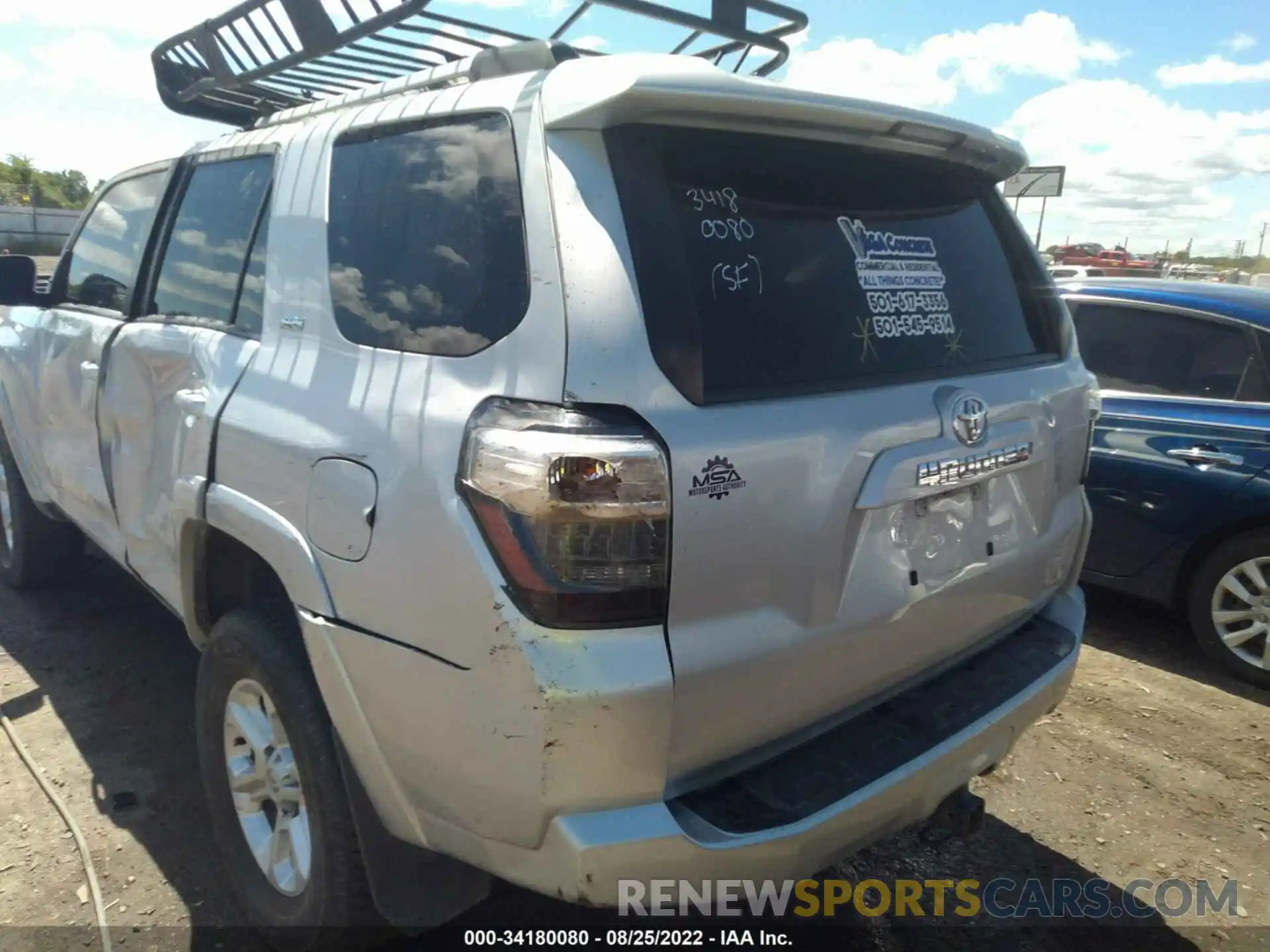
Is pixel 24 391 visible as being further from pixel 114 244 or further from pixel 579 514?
pixel 579 514

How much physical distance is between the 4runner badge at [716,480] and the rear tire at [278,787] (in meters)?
1.01

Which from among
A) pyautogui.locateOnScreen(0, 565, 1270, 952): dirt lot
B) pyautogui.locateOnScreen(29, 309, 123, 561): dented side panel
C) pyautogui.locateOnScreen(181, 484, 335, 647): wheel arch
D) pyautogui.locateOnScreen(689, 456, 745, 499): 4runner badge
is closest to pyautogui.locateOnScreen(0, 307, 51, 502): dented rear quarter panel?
pyautogui.locateOnScreen(29, 309, 123, 561): dented side panel

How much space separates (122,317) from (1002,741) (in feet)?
9.97

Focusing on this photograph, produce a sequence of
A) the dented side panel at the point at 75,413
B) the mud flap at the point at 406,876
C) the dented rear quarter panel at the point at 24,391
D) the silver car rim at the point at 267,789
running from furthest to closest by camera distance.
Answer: the dented rear quarter panel at the point at 24,391, the dented side panel at the point at 75,413, the silver car rim at the point at 267,789, the mud flap at the point at 406,876

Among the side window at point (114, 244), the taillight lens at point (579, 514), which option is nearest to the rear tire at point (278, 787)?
the taillight lens at point (579, 514)

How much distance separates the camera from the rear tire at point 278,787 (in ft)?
6.87

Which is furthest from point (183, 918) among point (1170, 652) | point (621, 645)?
point (1170, 652)

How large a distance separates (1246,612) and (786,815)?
133 inches

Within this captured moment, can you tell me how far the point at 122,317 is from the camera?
11.0 ft

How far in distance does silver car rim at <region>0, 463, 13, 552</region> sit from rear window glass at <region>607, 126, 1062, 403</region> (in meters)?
4.15

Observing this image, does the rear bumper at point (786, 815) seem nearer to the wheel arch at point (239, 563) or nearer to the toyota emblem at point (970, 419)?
the wheel arch at point (239, 563)

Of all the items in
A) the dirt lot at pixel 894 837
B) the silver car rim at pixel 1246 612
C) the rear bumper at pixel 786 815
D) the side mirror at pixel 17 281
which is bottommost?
the dirt lot at pixel 894 837

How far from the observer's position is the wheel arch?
205 centimetres

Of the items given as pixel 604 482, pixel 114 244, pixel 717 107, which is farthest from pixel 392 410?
pixel 114 244
